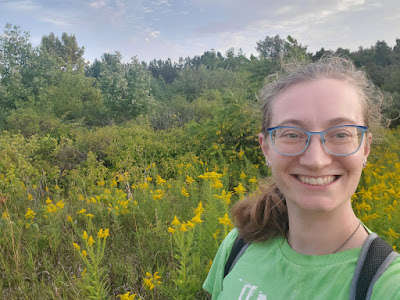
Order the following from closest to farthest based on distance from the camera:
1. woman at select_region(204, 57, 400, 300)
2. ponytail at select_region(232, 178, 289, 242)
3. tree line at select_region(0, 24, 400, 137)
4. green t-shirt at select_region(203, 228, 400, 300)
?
1. green t-shirt at select_region(203, 228, 400, 300)
2. woman at select_region(204, 57, 400, 300)
3. ponytail at select_region(232, 178, 289, 242)
4. tree line at select_region(0, 24, 400, 137)

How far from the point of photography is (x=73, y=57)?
51438 millimetres

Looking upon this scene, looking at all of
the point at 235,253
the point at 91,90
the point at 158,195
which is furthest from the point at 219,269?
the point at 91,90

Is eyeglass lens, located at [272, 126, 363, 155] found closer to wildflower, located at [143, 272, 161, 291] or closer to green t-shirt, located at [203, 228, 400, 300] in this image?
green t-shirt, located at [203, 228, 400, 300]

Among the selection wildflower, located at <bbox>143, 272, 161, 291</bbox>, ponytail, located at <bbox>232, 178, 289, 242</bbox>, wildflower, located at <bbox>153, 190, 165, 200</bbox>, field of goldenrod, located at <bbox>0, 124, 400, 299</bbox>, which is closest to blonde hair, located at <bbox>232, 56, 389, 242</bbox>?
ponytail, located at <bbox>232, 178, 289, 242</bbox>

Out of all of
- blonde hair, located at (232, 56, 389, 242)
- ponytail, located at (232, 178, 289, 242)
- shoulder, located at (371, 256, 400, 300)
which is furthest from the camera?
ponytail, located at (232, 178, 289, 242)

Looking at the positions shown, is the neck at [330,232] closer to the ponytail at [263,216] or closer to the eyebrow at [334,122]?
the ponytail at [263,216]

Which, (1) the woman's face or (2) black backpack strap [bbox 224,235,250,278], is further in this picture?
(2) black backpack strap [bbox 224,235,250,278]

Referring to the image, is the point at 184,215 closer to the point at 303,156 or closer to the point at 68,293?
the point at 68,293

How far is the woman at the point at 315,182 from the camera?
37.7 inches

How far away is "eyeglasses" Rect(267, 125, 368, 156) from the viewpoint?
97 cm

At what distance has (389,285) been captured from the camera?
0.76m

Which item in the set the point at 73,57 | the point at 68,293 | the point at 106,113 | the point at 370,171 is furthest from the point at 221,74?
the point at 73,57

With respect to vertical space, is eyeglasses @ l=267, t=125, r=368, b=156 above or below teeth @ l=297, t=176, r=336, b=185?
above

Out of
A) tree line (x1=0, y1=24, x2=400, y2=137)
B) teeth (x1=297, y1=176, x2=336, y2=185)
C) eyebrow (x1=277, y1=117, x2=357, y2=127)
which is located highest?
tree line (x1=0, y1=24, x2=400, y2=137)
